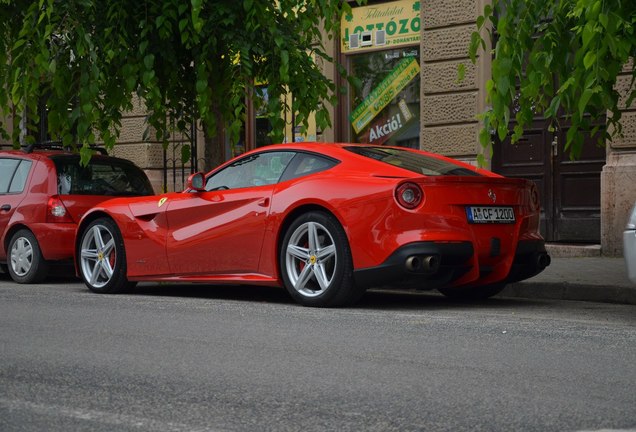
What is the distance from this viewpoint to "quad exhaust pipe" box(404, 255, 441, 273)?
8047mm

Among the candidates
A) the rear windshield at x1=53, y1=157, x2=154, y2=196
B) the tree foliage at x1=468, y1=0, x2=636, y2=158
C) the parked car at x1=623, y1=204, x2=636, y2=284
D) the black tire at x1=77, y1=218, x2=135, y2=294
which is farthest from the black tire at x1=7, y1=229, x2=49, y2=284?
the parked car at x1=623, y1=204, x2=636, y2=284

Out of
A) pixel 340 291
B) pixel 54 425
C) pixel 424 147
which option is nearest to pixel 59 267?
pixel 340 291

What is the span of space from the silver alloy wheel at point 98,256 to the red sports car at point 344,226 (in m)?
0.47

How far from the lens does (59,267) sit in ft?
40.4

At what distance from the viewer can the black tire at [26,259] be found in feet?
39.6

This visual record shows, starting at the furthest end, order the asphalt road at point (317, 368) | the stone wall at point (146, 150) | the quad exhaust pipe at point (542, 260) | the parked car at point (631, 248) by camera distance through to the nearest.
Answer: the stone wall at point (146, 150) → the quad exhaust pipe at point (542, 260) → the parked car at point (631, 248) → the asphalt road at point (317, 368)

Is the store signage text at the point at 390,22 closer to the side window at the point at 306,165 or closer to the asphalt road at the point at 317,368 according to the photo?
the side window at the point at 306,165

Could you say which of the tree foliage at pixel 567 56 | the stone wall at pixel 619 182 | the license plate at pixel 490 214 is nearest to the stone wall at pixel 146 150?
the stone wall at pixel 619 182

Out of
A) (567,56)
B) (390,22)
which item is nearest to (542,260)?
(567,56)

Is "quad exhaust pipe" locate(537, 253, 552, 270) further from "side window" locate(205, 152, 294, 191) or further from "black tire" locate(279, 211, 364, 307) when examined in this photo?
"side window" locate(205, 152, 294, 191)

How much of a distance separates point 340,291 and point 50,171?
5083mm

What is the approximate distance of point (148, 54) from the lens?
12547 millimetres

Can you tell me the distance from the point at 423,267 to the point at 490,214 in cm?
77

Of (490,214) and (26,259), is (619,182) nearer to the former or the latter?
(490,214)
